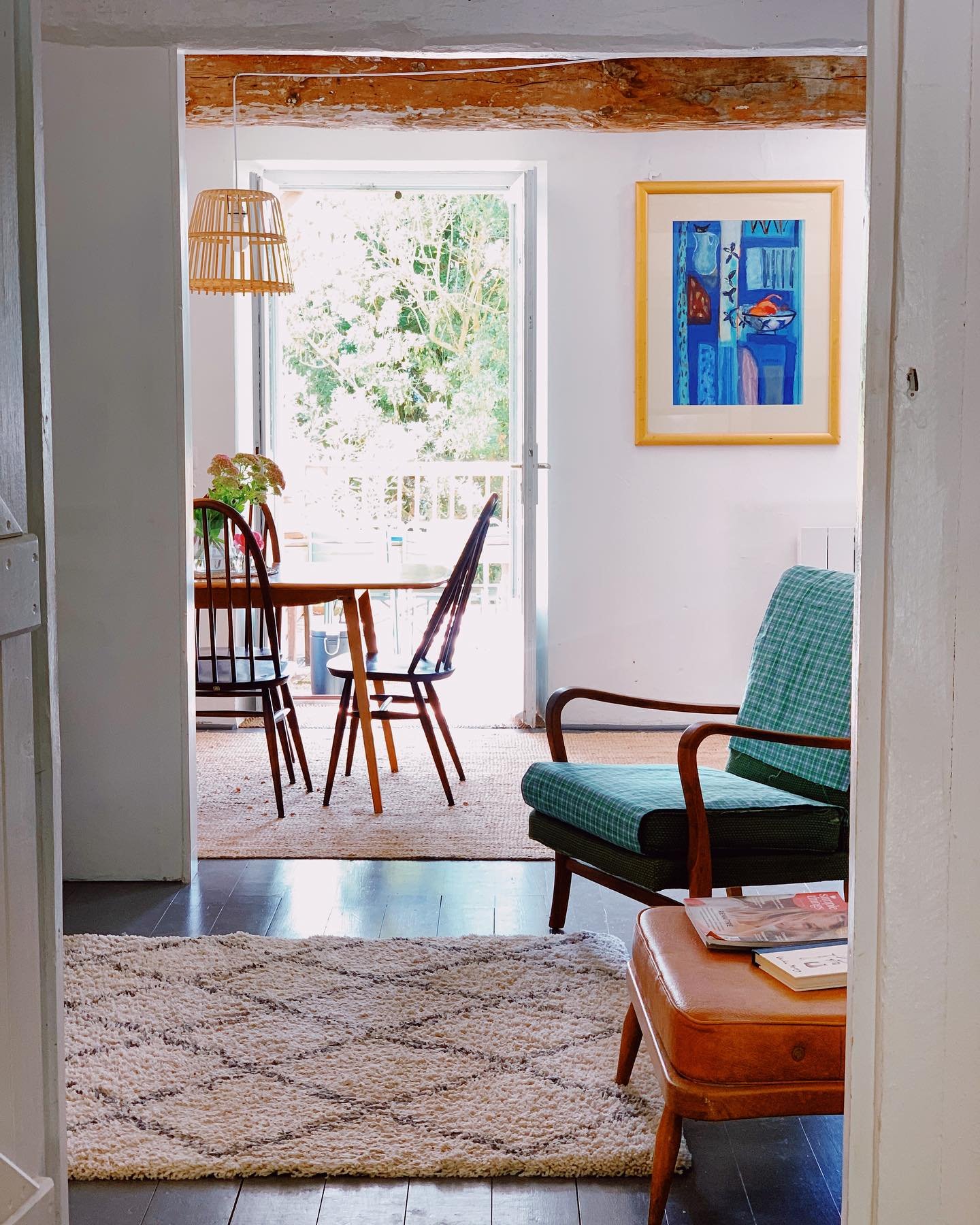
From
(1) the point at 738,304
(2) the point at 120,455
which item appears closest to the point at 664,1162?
(2) the point at 120,455

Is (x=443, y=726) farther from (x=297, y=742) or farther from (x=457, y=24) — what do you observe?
(x=457, y=24)

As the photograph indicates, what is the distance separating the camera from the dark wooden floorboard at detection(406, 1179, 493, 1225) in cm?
184

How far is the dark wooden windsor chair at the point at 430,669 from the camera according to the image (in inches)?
163

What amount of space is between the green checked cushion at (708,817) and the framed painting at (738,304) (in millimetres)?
2784

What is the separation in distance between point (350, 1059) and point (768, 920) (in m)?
0.83

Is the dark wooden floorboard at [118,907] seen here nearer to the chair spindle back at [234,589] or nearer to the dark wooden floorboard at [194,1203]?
the chair spindle back at [234,589]

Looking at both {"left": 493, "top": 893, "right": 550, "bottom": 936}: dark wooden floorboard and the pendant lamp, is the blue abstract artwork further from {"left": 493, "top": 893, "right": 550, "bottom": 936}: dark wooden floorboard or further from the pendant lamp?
{"left": 493, "top": 893, "right": 550, "bottom": 936}: dark wooden floorboard

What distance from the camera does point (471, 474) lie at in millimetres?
7340

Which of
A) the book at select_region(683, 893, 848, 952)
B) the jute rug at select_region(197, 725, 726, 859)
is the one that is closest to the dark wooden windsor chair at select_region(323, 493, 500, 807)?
the jute rug at select_region(197, 725, 726, 859)

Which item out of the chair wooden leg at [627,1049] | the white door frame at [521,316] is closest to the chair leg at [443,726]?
the white door frame at [521,316]

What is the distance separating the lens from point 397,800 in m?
4.23

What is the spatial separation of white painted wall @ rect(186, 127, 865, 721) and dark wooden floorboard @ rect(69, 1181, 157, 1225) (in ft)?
11.9

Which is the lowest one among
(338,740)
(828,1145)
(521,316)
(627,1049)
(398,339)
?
(828,1145)

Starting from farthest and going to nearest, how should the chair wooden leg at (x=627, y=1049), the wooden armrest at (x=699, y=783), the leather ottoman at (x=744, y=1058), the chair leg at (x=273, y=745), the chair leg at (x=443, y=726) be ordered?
the chair leg at (x=443, y=726) < the chair leg at (x=273, y=745) < the wooden armrest at (x=699, y=783) < the chair wooden leg at (x=627, y=1049) < the leather ottoman at (x=744, y=1058)
